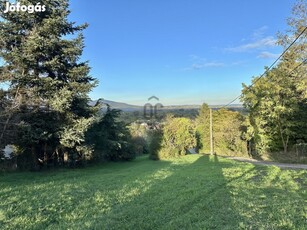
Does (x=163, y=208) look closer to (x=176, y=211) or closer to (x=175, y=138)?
(x=176, y=211)

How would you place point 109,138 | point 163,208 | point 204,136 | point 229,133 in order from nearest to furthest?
1. point 163,208
2. point 109,138
3. point 229,133
4. point 204,136

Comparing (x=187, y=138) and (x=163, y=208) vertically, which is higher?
(x=163, y=208)

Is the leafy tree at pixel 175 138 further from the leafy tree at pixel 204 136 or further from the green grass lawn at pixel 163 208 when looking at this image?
the green grass lawn at pixel 163 208

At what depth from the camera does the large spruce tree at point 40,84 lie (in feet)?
48.9

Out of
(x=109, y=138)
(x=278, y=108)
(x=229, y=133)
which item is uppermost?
(x=278, y=108)

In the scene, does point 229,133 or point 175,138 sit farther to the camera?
point 229,133

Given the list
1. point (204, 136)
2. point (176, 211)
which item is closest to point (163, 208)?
point (176, 211)

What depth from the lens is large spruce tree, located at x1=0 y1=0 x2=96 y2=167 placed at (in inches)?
587

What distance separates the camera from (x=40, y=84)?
15883mm

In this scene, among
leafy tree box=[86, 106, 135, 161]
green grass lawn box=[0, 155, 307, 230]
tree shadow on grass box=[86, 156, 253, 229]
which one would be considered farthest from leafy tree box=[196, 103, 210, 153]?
tree shadow on grass box=[86, 156, 253, 229]

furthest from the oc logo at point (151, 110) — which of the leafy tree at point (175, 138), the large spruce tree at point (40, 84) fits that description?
the large spruce tree at point (40, 84)

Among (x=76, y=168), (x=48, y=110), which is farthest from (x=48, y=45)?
(x=76, y=168)

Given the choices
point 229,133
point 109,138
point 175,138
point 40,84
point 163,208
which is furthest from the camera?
point 229,133

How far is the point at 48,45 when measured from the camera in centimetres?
1534
